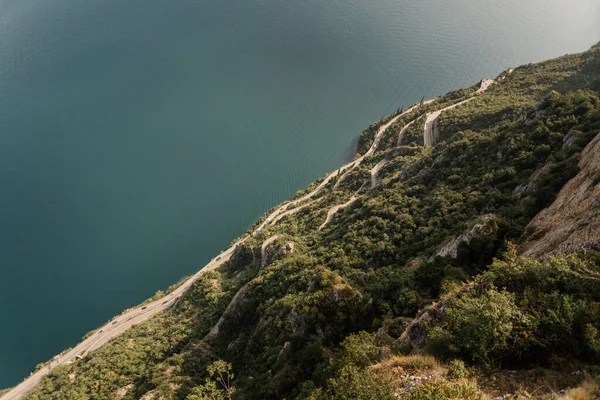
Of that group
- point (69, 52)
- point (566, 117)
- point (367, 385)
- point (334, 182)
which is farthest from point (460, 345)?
point (69, 52)

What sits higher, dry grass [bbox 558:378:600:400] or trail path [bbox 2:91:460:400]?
trail path [bbox 2:91:460:400]

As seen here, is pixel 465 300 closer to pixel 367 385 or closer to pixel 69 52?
pixel 367 385

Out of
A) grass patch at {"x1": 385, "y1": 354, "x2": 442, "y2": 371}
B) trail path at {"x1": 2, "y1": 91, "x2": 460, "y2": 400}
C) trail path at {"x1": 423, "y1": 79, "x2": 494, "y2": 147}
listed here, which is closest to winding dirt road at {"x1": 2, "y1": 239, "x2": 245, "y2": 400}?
trail path at {"x1": 2, "y1": 91, "x2": 460, "y2": 400}

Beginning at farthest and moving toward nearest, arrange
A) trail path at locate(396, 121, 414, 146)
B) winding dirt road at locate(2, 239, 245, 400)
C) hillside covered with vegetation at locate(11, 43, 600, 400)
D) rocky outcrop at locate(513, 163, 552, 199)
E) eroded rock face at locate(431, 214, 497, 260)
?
trail path at locate(396, 121, 414, 146)
winding dirt road at locate(2, 239, 245, 400)
rocky outcrop at locate(513, 163, 552, 199)
eroded rock face at locate(431, 214, 497, 260)
hillside covered with vegetation at locate(11, 43, 600, 400)

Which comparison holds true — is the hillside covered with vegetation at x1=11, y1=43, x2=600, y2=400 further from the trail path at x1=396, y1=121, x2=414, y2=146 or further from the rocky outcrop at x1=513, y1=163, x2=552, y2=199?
the trail path at x1=396, y1=121, x2=414, y2=146

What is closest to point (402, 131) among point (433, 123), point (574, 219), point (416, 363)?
point (433, 123)

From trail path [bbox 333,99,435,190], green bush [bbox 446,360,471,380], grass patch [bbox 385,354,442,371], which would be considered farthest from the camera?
trail path [bbox 333,99,435,190]

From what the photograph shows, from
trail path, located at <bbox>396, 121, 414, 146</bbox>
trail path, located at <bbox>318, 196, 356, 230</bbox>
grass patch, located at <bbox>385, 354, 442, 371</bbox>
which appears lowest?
grass patch, located at <bbox>385, 354, 442, 371</bbox>

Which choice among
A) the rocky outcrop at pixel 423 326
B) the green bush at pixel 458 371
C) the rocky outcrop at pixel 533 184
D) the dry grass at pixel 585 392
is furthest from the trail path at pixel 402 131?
the dry grass at pixel 585 392
